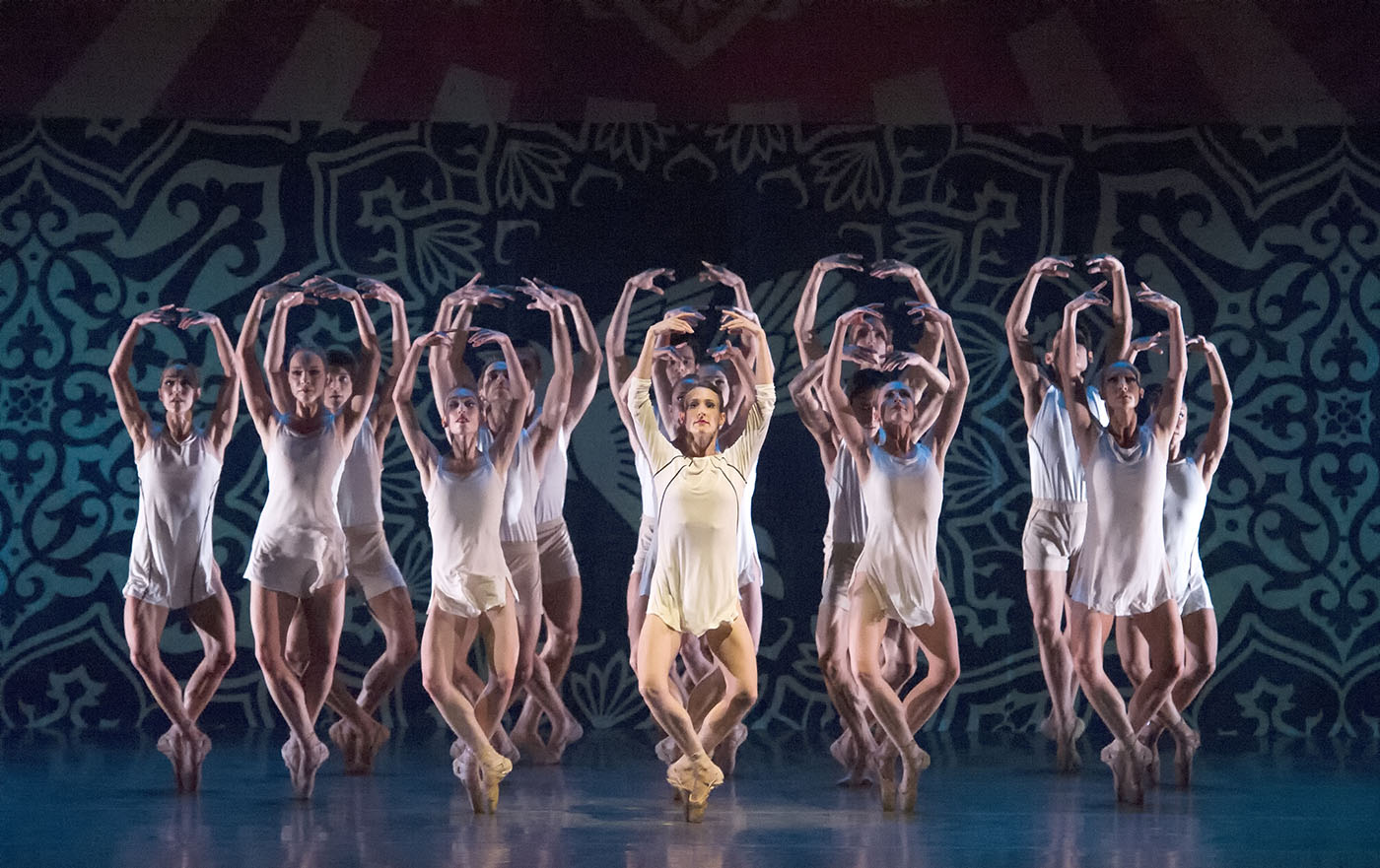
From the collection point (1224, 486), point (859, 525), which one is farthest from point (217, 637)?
point (1224, 486)

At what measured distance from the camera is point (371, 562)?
7.05 meters

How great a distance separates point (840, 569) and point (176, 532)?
258 cm

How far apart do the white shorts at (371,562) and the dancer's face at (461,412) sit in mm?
1090

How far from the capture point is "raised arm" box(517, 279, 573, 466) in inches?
261

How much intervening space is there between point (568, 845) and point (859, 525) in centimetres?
201

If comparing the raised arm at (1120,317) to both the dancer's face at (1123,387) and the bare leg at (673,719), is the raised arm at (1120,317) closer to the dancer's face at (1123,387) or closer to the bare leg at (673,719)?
the dancer's face at (1123,387)

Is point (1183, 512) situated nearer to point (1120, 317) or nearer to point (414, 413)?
point (1120, 317)

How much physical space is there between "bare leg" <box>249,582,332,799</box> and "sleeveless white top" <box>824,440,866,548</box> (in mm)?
1959

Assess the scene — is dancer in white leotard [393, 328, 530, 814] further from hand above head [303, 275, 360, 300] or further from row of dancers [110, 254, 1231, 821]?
hand above head [303, 275, 360, 300]

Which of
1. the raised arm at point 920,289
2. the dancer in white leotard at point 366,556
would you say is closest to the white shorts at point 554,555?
the dancer in white leotard at point 366,556

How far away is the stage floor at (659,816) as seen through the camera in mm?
5082

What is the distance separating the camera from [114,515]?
8250 millimetres

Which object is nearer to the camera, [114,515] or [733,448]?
[733,448]

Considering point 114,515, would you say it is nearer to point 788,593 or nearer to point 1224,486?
point 788,593
